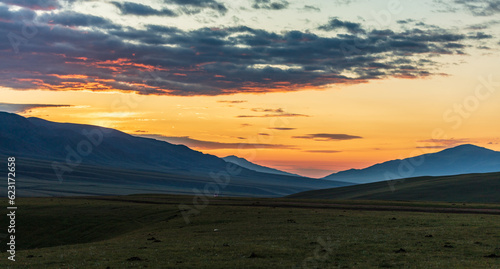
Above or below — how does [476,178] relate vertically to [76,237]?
above

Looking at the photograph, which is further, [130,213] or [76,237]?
[130,213]

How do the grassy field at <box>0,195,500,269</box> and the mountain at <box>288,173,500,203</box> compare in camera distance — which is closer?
the grassy field at <box>0,195,500,269</box>

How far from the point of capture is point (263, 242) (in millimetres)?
40156

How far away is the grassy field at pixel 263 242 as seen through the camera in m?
31.5

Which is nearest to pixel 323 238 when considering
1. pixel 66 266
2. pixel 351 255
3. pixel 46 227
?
pixel 351 255

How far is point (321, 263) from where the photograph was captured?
30797 mm

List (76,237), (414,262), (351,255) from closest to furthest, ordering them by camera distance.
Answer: (414,262) < (351,255) < (76,237)

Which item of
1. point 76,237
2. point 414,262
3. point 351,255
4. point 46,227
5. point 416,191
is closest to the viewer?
point 414,262

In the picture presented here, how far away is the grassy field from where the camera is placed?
103ft

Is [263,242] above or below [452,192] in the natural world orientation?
below

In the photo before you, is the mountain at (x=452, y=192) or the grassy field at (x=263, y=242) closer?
the grassy field at (x=263, y=242)

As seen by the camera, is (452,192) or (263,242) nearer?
(263,242)

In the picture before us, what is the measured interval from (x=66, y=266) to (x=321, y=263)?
1803 cm

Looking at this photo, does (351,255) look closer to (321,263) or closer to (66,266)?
(321,263)
